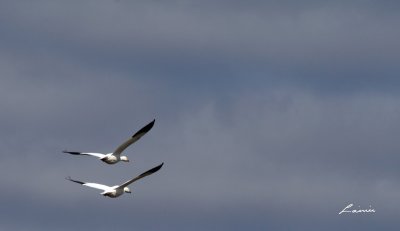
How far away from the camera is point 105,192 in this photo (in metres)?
146

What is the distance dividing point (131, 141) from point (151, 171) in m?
6.15

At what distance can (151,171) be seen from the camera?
459 feet

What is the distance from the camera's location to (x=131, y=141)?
14538 cm

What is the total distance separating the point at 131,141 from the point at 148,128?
3.55 meters

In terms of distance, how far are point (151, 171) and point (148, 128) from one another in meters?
4.22

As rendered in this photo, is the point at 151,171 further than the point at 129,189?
No

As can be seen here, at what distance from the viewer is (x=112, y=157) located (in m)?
145

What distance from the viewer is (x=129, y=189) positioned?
150 meters

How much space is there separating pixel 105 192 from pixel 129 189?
140 inches

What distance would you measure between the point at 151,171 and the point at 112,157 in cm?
635

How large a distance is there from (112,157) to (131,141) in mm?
2092

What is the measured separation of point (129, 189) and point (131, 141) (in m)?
5.91
